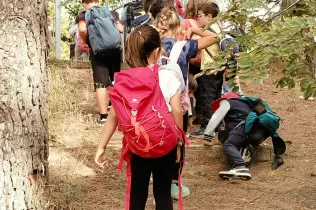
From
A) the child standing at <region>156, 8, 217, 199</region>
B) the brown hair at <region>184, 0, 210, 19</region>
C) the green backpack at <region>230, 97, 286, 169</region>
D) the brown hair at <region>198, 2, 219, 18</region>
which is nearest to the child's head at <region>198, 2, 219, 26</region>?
the brown hair at <region>198, 2, 219, 18</region>

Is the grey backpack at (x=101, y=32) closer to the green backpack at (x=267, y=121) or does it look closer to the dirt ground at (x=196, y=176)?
the dirt ground at (x=196, y=176)

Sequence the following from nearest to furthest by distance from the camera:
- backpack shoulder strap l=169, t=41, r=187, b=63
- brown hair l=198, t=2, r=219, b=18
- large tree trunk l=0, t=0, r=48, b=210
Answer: large tree trunk l=0, t=0, r=48, b=210, backpack shoulder strap l=169, t=41, r=187, b=63, brown hair l=198, t=2, r=219, b=18

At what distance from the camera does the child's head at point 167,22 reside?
4398 mm

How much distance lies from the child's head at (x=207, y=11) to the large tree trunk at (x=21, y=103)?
96.3 inches

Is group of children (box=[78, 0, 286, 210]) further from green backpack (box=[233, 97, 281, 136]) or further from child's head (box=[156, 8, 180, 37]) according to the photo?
green backpack (box=[233, 97, 281, 136])

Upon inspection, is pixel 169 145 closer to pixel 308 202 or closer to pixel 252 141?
pixel 308 202

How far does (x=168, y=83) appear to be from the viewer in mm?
3287

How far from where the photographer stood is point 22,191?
3752 millimetres

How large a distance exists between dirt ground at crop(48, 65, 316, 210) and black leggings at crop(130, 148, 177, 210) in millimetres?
812

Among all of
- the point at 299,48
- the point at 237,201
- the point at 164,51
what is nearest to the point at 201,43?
the point at 164,51

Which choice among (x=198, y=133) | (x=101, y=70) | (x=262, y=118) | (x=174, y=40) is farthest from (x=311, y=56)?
(x=101, y=70)

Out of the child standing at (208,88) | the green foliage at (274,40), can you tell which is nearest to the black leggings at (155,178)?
the green foliage at (274,40)

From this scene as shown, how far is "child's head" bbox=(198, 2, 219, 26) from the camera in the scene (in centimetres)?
591

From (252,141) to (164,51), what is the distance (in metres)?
1.57
